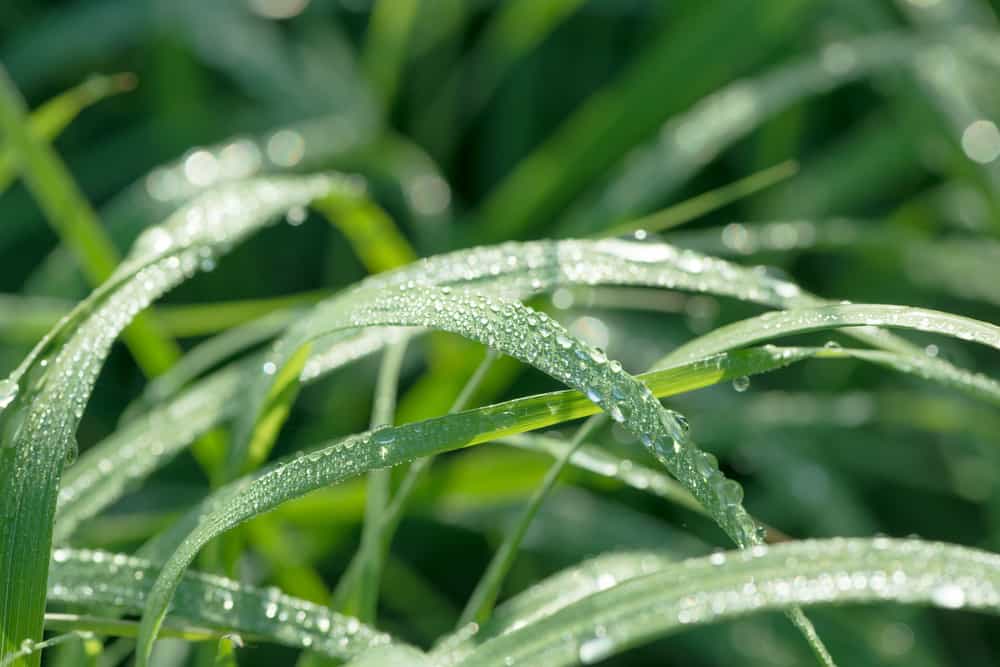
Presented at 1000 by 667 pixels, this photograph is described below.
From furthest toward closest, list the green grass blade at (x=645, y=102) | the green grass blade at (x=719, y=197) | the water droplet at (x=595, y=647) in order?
the green grass blade at (x=645, y=102)
the green grass blade at (x=719, y=197)
the water droplet at (x=595, y=647)

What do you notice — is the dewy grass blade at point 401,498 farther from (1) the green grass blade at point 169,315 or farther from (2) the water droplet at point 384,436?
(1) the green grass blade at point 169,315

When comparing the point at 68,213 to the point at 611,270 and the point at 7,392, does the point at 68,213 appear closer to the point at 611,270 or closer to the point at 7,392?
the point at 7,392

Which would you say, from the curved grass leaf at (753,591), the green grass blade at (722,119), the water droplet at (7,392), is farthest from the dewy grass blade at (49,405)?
the green grass blade at (722,119)

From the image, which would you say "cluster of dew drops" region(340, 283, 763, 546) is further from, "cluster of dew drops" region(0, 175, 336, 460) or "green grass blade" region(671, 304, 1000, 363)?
"cluster of dew drops" region(0, 175, 336, 460)

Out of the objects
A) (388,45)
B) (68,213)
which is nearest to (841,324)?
(68,213)

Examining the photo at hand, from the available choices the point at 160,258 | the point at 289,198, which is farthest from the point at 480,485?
the point at 160,258

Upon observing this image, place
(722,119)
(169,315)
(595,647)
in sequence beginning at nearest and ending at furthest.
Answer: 1. (595,647)
2. (169,315)
3. (722,119)

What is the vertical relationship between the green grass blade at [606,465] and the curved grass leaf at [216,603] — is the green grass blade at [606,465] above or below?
above
